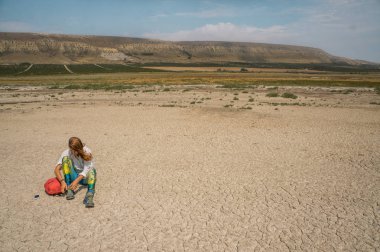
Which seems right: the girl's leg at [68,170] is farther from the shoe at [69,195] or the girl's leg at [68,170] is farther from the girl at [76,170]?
the shoe at [69,195]

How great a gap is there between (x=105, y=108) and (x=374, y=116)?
18375 mm

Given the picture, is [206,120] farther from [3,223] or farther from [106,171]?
[3,223]

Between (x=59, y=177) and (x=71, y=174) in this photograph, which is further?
(x=71, y=174)

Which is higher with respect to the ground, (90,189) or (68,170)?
(68,170)

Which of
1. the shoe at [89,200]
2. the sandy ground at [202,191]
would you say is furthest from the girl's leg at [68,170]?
the shoe at [89,200]

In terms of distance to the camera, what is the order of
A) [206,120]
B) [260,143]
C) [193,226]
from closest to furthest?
[193,226] → [260,143] → [206,120]

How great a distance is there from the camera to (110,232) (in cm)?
527

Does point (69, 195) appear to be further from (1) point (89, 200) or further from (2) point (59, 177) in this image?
(1) point (89, 200)

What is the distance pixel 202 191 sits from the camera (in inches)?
276

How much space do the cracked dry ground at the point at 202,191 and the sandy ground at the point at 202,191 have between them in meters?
0.02

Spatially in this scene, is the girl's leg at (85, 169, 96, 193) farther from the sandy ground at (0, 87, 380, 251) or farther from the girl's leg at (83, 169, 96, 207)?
Result: the sandy ground at (0, 87, 380, 251)

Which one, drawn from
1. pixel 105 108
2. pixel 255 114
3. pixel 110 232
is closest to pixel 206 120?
pixel 255 114

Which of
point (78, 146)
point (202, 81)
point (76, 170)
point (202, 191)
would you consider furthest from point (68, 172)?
point (202, 81)

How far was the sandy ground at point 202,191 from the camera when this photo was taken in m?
5.09
